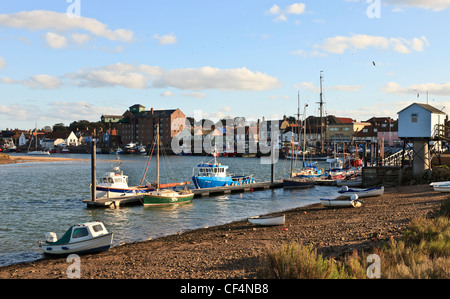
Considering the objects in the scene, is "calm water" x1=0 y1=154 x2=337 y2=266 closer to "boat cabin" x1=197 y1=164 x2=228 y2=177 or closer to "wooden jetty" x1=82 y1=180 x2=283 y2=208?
"wooden jetty" x1=82 y1=180 x2=283 y2=208

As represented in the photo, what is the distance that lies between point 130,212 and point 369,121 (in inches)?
6293

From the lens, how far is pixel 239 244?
64.4ft

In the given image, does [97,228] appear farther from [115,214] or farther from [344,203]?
[344,203]

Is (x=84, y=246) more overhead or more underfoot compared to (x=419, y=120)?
more underfoot

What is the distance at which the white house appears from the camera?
4294cm

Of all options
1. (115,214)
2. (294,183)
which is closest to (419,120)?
(294,183)

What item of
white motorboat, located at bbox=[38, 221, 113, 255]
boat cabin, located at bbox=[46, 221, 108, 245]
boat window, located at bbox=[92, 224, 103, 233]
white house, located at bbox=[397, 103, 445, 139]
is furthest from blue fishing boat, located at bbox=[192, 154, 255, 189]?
white motorboat, located at bbox=[38, 221, 113, 255]

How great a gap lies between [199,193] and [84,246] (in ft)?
84.4

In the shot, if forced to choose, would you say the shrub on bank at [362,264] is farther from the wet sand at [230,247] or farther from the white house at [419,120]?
the white house at [419,120]

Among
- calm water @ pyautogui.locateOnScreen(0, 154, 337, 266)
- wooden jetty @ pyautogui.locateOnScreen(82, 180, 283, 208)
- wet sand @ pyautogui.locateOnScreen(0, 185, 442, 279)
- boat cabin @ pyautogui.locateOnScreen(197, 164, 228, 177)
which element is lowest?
calm water @ pyautogui.locateOnScreen(0, 154, 337, 266)

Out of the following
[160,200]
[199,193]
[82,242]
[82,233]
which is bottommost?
[199,193]

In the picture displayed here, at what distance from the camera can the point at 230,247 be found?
19.0 m

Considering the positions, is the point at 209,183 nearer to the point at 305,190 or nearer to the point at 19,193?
the point at 305,190
